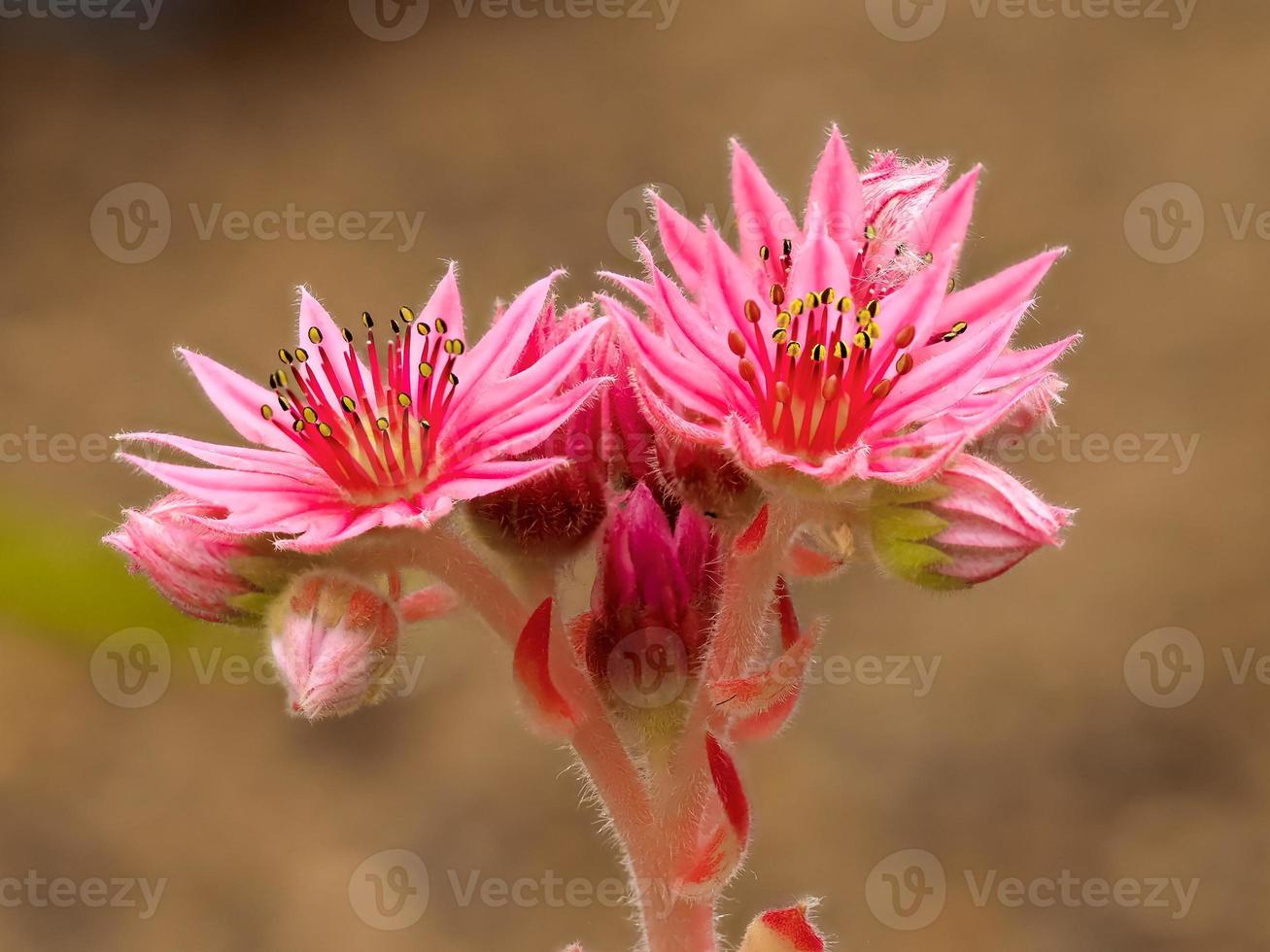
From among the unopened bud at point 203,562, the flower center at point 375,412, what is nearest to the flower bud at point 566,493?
the flower center at point 375,412

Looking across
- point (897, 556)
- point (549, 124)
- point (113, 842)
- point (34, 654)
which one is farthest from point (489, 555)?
point (549, 124)

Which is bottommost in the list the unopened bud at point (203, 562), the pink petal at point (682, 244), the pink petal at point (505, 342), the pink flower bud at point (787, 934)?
the pink flower bud at point (787, 934)

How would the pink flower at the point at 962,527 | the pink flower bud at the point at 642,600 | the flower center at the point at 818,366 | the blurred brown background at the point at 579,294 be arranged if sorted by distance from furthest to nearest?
the blurred brown background at the point at 579,294 < the pink flower bud at the point at 642,600 < the flower center at the point at 818,366 < the pink flower at the point at 962,527

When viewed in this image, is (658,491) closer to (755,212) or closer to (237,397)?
(755,212)

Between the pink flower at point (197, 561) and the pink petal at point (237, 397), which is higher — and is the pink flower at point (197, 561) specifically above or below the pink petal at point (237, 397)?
below

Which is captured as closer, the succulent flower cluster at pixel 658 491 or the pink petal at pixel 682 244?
the succulent flower cluster at pixel 658 491

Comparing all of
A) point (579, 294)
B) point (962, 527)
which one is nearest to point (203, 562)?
point (962, 527)

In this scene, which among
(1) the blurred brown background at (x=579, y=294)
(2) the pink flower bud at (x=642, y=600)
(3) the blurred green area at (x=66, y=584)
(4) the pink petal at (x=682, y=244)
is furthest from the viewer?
(1) the blurred brown background at (x=579, y=294)

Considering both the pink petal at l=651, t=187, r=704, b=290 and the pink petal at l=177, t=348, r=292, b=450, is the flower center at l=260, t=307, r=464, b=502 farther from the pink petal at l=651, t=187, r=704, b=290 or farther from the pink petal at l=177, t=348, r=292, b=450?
the pink petal at l=651, t=187, r=704, b=290

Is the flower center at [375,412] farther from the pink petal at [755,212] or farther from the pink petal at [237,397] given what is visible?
the pink petal at [755,212]
